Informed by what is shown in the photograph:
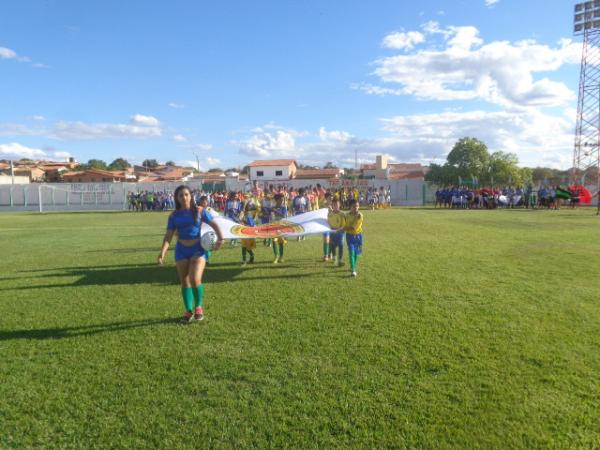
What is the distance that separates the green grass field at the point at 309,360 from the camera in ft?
11.7

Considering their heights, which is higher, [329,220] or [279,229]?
[329,220]

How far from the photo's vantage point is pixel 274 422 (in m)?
3.67

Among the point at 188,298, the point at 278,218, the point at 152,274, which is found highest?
the point at 278,218

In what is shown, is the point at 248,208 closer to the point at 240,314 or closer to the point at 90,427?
the point at 240,314

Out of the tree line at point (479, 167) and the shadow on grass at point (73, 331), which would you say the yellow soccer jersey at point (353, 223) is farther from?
the tree line at point (479, 167)

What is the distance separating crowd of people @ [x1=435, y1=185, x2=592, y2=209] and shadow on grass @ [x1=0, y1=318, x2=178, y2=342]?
32.0 metres

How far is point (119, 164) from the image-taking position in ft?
376

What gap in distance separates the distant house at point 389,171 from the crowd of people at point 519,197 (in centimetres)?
3983

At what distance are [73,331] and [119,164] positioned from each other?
120371mm

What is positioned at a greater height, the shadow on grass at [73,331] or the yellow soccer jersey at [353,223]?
the yellow soccer jersey at [353,223]

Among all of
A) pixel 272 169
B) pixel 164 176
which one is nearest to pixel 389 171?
pixel 272 169

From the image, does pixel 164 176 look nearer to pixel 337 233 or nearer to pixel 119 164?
pixel 119 164

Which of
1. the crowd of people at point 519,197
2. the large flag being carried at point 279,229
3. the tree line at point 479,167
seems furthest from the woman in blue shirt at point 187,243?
the tree line at point 479,167

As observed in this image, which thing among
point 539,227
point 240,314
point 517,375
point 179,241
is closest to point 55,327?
point 179,241
